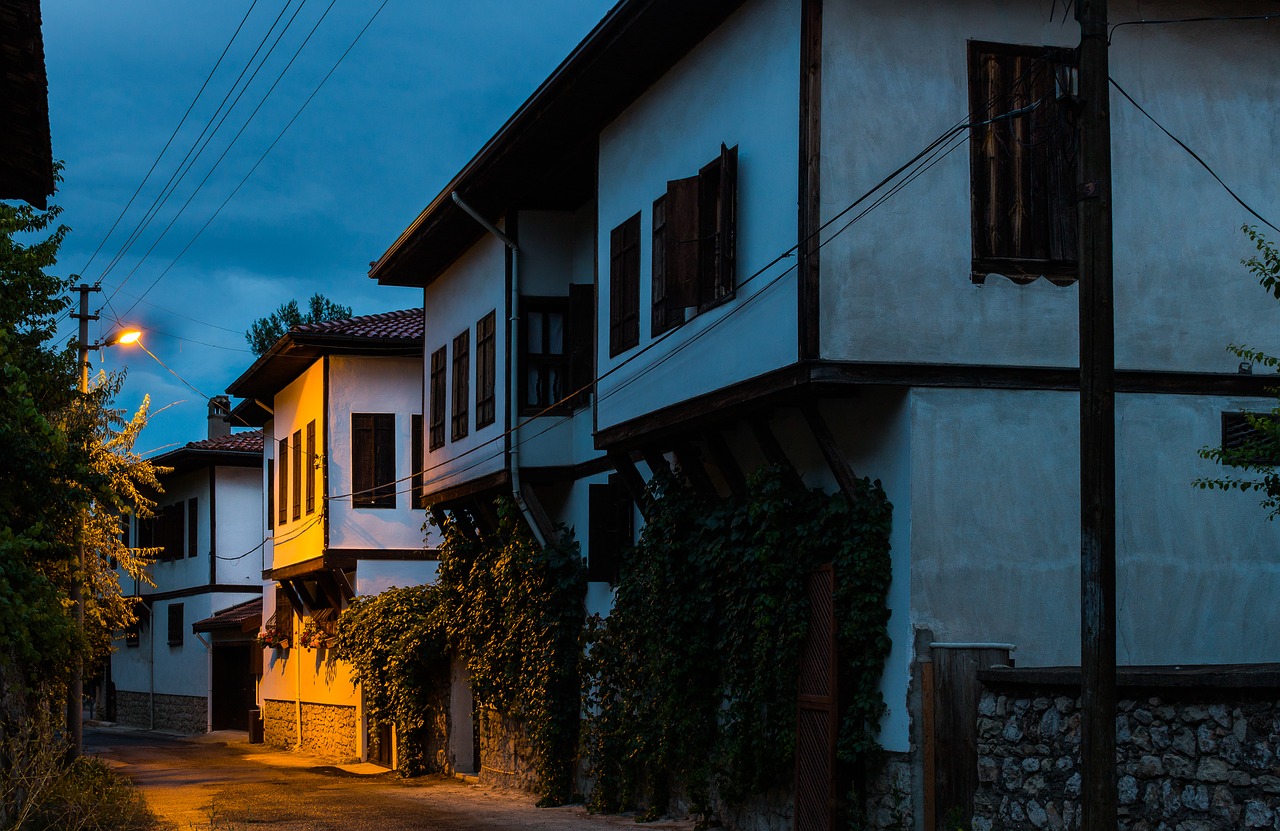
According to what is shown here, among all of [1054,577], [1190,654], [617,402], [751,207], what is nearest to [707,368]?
[751,207]

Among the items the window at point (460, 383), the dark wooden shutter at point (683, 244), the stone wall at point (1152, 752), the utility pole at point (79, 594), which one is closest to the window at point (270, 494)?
the utility pole at point (79, 594)

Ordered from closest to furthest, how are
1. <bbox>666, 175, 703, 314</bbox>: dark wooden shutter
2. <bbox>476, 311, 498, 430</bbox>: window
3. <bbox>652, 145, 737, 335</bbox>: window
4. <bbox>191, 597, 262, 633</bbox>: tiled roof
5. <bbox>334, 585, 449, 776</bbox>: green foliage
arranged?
<bbox>652, 145, 737, 335</bbox>: window < <bbox>666, 175, 703, 314</bbox>: dark wooden shutter < <bbox>476, 311, 498, 430</bbox>: window < <bbox>334, 585, 449, 776</bbox>: green foliage < <bbox>191, 597, 262, 633</bbox>: tiled roof

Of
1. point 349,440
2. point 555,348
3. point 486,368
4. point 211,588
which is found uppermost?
point 555,348

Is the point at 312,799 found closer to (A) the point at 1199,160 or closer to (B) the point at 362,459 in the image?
(B) the point at 362,459

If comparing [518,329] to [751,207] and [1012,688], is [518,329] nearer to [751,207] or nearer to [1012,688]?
[751,207]

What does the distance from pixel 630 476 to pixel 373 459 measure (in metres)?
12.6

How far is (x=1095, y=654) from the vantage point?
869cm

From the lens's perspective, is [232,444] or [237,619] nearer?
[237,619]

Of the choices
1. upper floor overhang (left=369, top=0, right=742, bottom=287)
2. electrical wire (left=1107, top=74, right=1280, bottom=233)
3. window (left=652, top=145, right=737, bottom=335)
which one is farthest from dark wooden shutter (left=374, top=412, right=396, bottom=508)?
electrical wire (left=1107, top=74, right=1280, bottom=233)

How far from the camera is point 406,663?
2477cm

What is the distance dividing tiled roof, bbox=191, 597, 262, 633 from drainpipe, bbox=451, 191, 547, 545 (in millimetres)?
18484

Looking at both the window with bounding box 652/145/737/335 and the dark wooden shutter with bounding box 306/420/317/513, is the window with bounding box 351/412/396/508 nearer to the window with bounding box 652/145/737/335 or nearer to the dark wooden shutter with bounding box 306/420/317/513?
the dark wooden shutter with bounding box 306/420/317/513

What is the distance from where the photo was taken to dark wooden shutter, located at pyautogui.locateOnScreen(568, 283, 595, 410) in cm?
2031

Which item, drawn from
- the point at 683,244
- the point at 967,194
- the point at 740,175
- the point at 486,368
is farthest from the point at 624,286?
the point at 967,194
